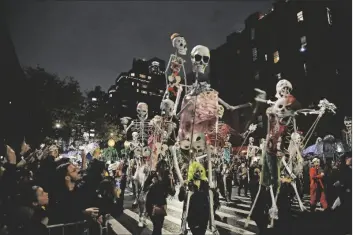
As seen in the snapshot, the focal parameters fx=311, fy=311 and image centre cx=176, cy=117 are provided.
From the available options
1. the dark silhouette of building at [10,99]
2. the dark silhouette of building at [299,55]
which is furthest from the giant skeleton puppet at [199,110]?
the dark silhouette of building at [10,99]

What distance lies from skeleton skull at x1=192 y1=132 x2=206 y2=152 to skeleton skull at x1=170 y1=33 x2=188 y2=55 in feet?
7.55

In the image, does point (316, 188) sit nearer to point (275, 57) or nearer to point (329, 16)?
point (329, 16)

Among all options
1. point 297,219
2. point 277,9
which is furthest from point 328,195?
point 277,9

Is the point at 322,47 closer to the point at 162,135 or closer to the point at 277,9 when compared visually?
the point at 277,9

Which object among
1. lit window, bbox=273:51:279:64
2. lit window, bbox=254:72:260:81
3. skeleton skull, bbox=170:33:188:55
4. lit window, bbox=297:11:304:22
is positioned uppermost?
lit window, bbox=297:11:304:22

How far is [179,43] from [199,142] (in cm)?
270

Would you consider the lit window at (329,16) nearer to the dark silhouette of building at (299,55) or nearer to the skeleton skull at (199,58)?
the dark silhouette of building at (299,55)

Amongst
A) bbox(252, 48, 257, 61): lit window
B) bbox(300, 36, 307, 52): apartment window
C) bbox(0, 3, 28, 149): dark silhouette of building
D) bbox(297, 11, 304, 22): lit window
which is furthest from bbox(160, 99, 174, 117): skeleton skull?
bbox(252, 48, 257, 61): lit window

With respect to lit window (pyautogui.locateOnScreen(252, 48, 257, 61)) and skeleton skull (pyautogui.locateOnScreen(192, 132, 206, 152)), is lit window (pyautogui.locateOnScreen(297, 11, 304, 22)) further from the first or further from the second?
skeleton skull (pyautogui.locateOnScreen(192, 132, 206, 152))

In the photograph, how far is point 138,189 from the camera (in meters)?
10.5

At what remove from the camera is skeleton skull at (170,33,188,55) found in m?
8.10

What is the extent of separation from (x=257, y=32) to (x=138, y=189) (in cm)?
3194

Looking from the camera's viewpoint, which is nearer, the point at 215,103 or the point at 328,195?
the point at 215,103

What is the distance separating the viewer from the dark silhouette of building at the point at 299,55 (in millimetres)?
27234
